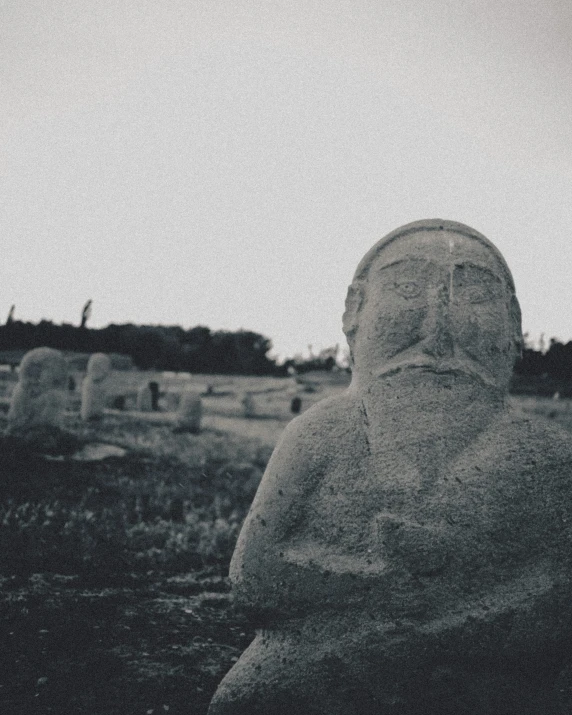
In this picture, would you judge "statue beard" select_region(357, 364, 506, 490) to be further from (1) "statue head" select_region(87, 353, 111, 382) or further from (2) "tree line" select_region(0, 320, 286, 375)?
(2) "tree line" select_region(0, 320, 286, 375)

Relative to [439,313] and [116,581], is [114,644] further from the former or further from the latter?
[439,313]

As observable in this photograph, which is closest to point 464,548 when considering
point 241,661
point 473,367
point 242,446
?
point 473,367

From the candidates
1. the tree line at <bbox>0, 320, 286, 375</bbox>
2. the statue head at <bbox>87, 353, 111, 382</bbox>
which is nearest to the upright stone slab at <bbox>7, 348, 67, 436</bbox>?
the statue head at <bbox>87, 353, 111, 382</bbox>

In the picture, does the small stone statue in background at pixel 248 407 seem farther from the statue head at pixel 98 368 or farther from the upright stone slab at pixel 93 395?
the upright stone slab at pixel 93 395

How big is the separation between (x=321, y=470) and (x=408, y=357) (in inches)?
26.2

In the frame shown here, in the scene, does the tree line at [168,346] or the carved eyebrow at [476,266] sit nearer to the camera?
the carved eyebrow at [476,266]

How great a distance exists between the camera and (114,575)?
5.75 m

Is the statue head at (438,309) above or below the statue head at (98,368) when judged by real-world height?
above

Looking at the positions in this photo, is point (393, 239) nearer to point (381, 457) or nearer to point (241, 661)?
point (381, 457)

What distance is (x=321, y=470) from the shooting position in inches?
111

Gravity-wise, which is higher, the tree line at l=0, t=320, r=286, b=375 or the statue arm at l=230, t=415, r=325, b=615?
the tree line at l=0, t=320, r=286, b=375

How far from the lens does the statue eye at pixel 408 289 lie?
9.74 ft

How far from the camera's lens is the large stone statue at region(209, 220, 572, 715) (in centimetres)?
251

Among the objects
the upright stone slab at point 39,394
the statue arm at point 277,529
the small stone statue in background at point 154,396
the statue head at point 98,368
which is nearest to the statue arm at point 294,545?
the statue arm at point 277,529
